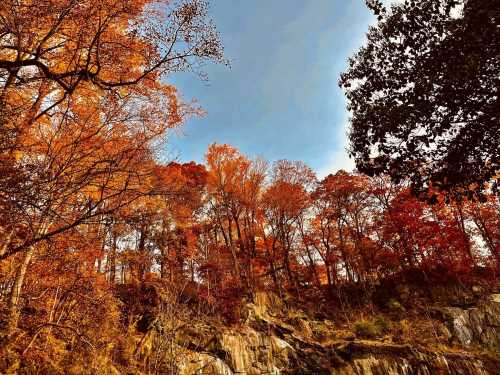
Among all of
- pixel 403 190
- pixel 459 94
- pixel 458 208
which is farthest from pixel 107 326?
pixel 458 208

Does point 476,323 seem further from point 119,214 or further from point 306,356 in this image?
point 119,214

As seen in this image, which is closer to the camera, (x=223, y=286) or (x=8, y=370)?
(x=8, y=370)

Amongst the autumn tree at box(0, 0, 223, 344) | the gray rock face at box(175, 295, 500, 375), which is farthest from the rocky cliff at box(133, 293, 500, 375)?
the autumn tree at box(0, 0, 223, 344)

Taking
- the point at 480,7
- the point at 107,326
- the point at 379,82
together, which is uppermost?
the point at 379,82

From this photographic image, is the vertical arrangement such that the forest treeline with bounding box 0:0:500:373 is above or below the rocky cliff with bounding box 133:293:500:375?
above

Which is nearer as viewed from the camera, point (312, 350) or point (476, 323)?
point (312, 350)

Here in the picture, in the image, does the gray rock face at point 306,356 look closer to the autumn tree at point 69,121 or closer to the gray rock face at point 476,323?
the gray rock face at point 476,323

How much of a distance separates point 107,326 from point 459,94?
36.8 ft

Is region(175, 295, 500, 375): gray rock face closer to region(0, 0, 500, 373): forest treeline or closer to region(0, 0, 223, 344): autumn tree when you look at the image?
region(0, 0, 500, 373): forest treeline

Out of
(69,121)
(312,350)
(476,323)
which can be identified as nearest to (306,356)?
(312,350)

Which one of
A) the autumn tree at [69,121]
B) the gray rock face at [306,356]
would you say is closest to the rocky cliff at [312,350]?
the gray rock face at [306,356]

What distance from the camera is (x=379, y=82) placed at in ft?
24.8

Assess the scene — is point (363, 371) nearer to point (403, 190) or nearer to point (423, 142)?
point (423, 142)

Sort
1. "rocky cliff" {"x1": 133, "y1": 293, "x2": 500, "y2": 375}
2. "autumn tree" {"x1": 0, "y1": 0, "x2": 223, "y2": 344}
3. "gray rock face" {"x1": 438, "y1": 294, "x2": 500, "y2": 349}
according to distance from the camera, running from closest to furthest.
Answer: "autumn tree" {"x1": 0, "y1": 0, "x2": 223, "y2": 344}, "rocky cliff" {"x1": 133, "y1": 293, "x2": 500, "y2": 375}, "gray rock face" {"x1": 438, "y1": 294, "x2": 500, "y2": 349}
